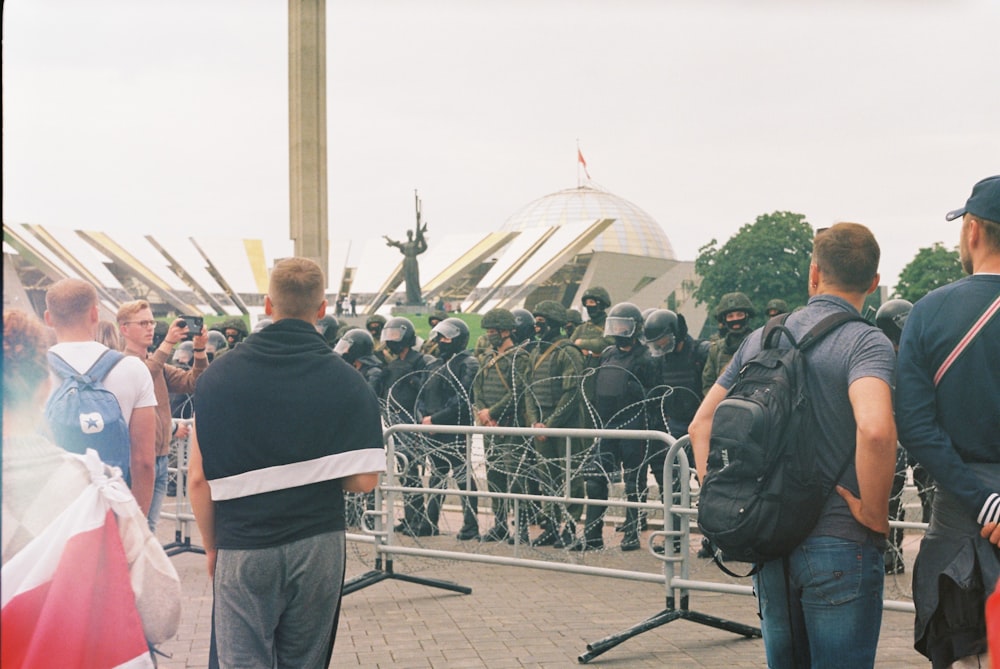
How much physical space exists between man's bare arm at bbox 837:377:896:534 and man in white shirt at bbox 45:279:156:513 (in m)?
2.70

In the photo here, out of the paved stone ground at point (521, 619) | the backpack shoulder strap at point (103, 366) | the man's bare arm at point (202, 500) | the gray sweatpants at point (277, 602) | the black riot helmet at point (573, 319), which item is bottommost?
the paved stone ground at point (521, 619)

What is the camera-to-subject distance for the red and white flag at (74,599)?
2.51 m

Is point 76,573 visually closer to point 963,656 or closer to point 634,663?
point 963,656

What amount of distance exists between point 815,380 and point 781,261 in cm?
6744

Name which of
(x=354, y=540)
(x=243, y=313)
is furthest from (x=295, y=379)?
(x=243, y=313)

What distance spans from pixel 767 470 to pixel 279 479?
1.40 meters

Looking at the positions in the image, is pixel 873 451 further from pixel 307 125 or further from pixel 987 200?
pixel 307 125

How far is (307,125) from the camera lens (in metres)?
39.9

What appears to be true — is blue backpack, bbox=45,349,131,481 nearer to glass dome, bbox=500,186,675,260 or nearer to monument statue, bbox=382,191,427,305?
monument statue, bbox=382,191,427,305

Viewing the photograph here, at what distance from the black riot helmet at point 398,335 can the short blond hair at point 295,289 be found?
330 inches

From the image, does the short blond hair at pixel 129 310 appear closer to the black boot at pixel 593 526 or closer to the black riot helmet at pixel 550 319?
the black boot at pixel 593 526

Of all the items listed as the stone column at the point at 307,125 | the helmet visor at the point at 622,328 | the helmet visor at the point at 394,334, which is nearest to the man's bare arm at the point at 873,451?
the helmet visor at the point at 622,328

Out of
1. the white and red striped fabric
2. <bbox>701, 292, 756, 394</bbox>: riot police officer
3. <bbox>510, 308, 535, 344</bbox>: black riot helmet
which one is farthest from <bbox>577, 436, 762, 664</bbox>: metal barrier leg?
<bbox>510, 308, 535, 344</bbox>: black riot helmet

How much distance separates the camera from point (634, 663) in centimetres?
605
